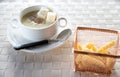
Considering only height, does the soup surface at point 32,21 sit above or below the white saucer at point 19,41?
above

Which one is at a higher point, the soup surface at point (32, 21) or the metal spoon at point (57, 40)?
the soup surface at point (32, 21)

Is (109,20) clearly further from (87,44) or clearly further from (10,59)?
(10,59)

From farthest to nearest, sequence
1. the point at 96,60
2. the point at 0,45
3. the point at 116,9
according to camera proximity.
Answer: the point at 116,9
the point at 0,45
the point at 96,60

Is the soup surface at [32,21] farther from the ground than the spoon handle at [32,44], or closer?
farther from the ground

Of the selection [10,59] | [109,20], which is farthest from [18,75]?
[109,20]
